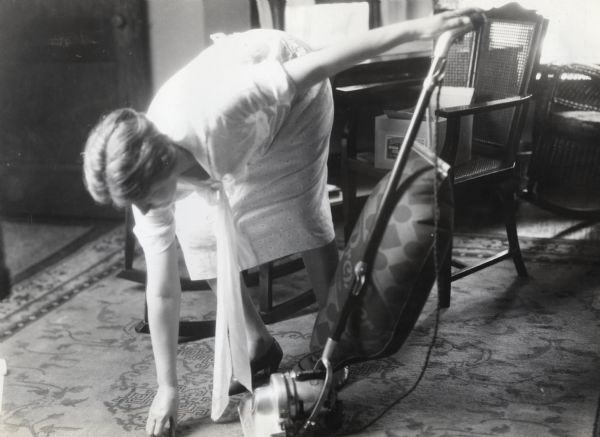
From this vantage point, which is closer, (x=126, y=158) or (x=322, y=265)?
(x=126, y=158)

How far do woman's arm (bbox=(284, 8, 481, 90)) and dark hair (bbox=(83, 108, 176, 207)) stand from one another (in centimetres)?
29

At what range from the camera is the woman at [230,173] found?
4.10 ft

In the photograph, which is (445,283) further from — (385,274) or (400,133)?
(385,274)

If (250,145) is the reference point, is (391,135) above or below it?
below

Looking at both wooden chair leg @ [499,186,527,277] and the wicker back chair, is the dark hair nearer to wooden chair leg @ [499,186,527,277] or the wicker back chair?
the wicker back chair

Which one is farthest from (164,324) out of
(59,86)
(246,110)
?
(59,86)

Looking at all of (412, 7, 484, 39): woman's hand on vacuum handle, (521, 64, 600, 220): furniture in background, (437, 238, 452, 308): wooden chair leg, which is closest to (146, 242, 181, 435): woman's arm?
(412, 7, 484, 39): woman's hand on vacuum handle

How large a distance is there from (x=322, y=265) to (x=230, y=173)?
36cm

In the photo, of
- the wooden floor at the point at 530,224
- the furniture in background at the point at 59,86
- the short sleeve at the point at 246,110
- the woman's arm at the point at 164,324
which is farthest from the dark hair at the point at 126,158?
the wooden floor at the point at 530,224

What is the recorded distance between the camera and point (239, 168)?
145 cm

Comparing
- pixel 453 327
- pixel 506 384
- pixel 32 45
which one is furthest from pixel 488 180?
pixel 32 45

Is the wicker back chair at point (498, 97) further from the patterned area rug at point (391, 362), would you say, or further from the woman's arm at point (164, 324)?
the woman's arm at point (164, 324)

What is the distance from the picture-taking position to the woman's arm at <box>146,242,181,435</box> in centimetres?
146

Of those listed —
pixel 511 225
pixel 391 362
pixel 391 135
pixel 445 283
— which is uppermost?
pixel 391 135
